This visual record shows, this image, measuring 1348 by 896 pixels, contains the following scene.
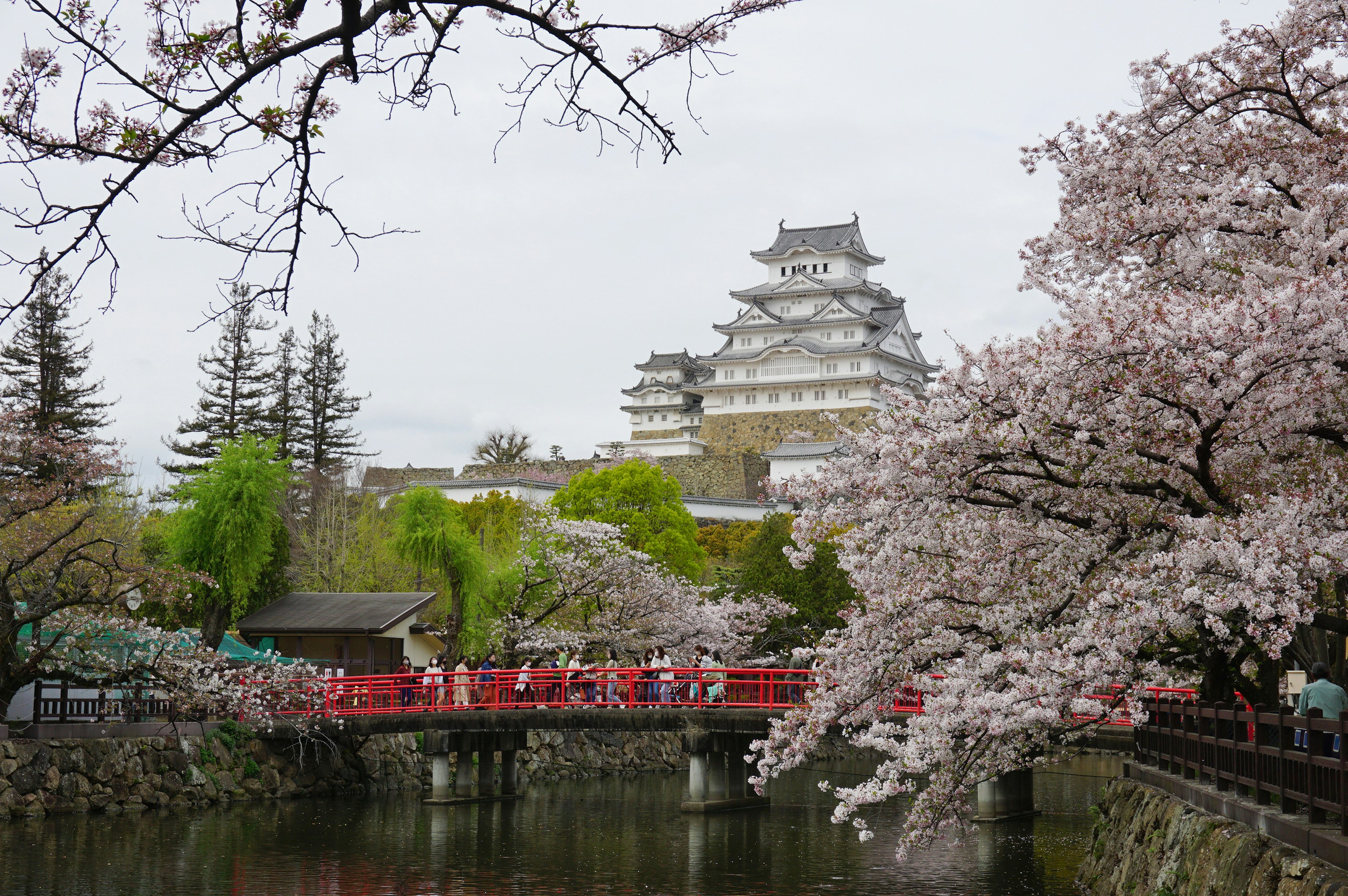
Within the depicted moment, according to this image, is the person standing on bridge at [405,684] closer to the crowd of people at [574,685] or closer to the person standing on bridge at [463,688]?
the crowd of people at [574,685]

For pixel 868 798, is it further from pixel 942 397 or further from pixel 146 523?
pixel 146 523

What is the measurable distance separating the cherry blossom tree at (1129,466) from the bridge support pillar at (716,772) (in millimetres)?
9643

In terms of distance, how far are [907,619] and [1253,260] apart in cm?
509

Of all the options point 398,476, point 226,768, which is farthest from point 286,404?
point 226,768

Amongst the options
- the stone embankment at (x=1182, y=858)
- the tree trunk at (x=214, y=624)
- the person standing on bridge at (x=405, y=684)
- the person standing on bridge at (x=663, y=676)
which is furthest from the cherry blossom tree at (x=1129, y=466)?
the tree trunk at (x=214, y=624)

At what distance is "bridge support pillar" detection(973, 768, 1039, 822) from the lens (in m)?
24.3

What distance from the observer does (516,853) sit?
19953mm

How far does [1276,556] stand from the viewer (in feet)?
31.0

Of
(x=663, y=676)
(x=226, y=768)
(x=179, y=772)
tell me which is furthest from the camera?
(x=663, y=676)

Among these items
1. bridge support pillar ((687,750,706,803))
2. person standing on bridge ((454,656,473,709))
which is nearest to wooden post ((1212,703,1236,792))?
bridge support pillar ((687,750,706,803))

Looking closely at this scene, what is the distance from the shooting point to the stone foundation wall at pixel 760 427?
228 ft

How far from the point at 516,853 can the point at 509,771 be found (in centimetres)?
969

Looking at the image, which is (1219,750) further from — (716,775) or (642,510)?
(642,510)

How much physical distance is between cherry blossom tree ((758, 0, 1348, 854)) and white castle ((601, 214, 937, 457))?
5330cm
